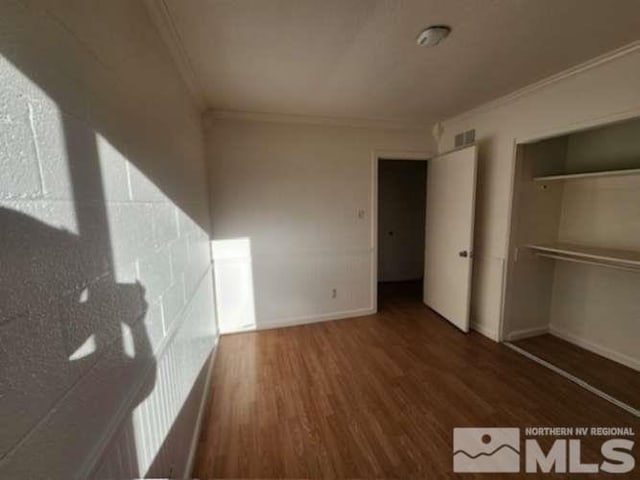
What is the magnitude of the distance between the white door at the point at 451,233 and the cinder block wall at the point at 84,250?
267cm

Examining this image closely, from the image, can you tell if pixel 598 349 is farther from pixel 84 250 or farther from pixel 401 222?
pixel 84 250

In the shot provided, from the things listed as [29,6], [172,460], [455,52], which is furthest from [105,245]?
[455,52]

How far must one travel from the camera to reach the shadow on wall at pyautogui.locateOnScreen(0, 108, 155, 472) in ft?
1.43

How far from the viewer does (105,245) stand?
74 cm

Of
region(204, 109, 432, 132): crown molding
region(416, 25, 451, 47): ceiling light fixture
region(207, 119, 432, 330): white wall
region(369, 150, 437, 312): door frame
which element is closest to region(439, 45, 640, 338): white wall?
region(369, 150, 437, 312): door frame

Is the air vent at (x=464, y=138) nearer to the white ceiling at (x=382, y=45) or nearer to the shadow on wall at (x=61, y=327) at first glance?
the white ceiling at (x=382, y=45)

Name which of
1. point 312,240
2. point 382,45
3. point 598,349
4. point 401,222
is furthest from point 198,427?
point 401,222

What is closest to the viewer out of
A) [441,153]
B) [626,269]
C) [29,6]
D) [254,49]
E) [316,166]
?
[29,6]

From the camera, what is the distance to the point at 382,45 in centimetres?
161

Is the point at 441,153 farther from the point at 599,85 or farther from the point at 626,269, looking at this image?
the point at 626,269

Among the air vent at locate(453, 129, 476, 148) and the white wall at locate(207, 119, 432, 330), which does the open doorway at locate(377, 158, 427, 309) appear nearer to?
the white wall at locate(207, 119, 432, 330)

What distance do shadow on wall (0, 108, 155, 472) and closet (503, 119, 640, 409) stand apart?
9.85 ft

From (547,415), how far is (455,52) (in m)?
2.45

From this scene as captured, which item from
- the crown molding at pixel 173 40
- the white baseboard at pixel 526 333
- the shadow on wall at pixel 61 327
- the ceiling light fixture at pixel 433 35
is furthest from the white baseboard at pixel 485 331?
the crown molding at pixel 173 40
